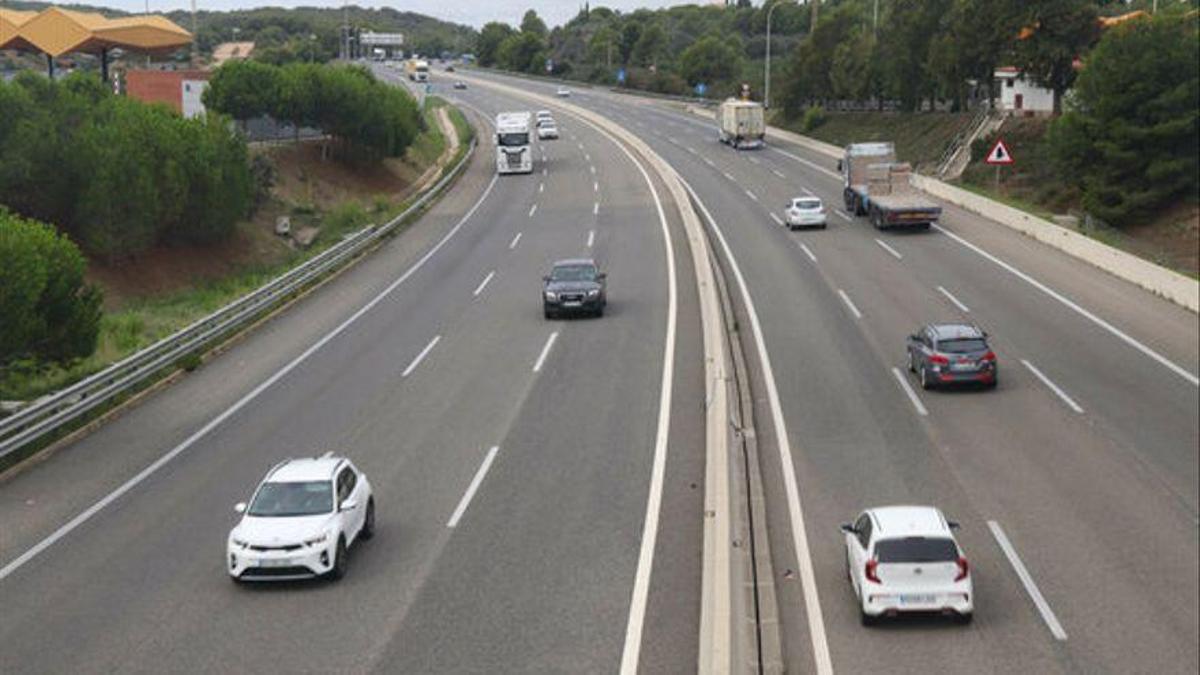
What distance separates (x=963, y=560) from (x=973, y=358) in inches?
506

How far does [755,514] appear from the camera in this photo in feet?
67.8

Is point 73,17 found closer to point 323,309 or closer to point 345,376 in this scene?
point 323,309

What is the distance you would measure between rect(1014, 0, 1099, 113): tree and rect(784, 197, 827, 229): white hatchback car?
66.7 ft

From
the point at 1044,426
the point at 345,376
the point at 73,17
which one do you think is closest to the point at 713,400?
the point at 1044,426

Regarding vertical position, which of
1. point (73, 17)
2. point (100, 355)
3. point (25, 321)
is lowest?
point (100, 355)

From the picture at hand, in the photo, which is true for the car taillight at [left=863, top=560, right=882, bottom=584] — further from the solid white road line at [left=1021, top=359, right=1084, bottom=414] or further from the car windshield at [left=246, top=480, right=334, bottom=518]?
the solid white road line at [left=1021, top=359, right=1084, bottom=414]

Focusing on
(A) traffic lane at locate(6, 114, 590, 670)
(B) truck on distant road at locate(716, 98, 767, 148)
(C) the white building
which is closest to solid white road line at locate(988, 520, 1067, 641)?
(A) traffic lane at locate(6, 114, 590, 670)

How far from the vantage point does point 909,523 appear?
16.9 m

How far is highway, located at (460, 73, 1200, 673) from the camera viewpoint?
640 inches

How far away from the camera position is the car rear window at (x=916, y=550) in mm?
16375

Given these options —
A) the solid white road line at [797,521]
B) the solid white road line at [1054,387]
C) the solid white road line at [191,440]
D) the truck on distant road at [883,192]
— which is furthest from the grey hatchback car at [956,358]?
the truck on distant road at [883,192]

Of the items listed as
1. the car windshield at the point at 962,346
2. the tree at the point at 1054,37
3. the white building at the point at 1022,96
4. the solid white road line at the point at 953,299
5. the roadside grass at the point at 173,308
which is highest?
the tree at the point at 1054,37

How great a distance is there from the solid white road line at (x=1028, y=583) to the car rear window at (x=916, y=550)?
1.47 metres

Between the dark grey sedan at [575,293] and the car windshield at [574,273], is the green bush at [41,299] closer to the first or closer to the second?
the dark grey sedan at [575,293]
